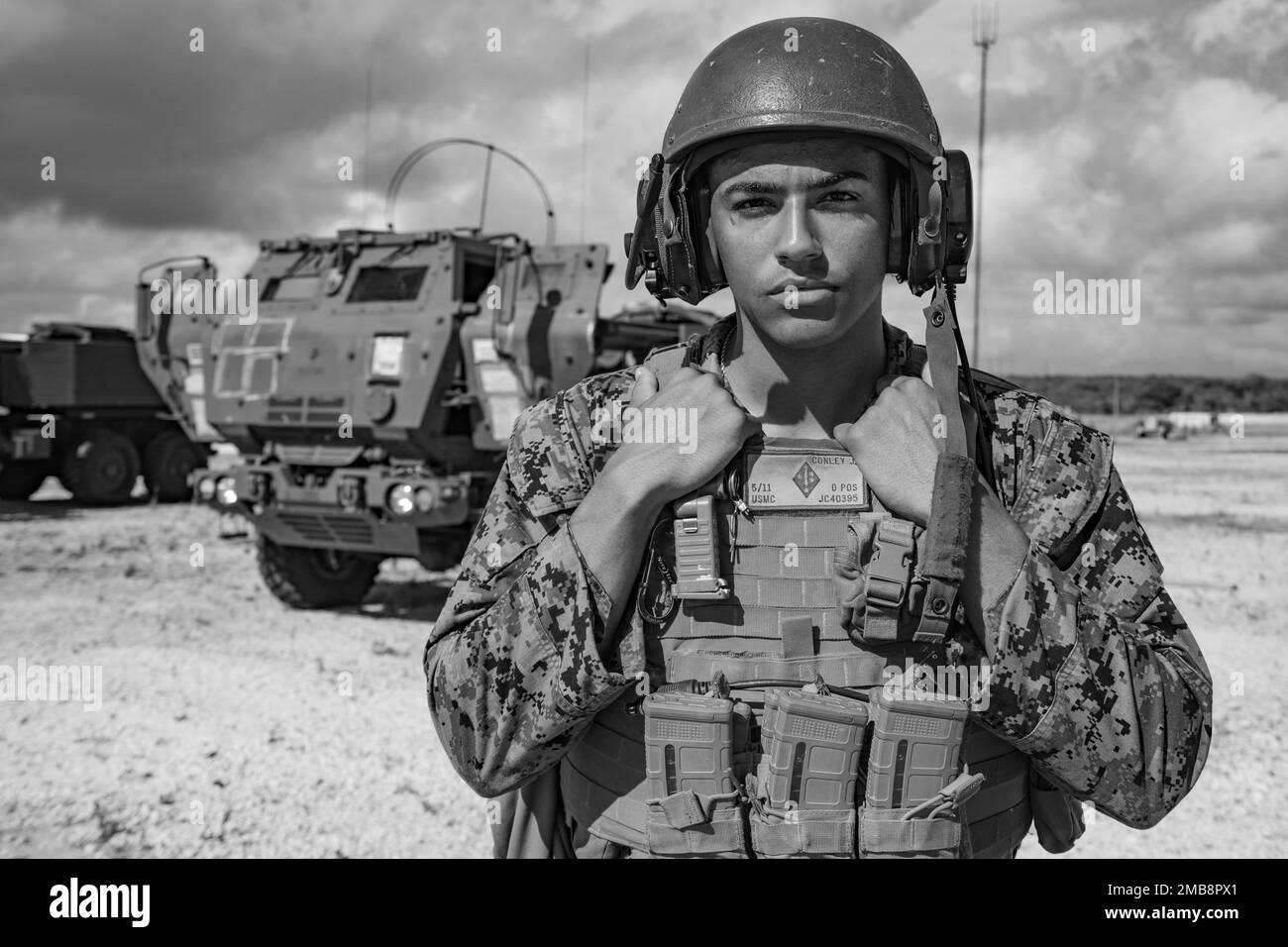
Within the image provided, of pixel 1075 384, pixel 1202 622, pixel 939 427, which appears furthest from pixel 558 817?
pixel 1075 384

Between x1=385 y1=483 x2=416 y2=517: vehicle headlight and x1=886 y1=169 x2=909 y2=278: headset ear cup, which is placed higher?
x1=886 y1=169 x2=909 y2=278: headset ear cup

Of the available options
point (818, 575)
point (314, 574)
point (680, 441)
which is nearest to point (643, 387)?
point (680, 441)

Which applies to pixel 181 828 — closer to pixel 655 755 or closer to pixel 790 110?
pixel 655 755

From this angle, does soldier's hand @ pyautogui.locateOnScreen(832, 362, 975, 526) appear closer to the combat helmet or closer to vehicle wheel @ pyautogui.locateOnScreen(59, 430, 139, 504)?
the combat helmet

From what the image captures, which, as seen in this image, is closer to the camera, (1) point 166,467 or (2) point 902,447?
(2) point 902,447

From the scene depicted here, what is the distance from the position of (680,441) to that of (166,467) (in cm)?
1787

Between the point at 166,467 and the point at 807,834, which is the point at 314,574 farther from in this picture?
the point at 166,467

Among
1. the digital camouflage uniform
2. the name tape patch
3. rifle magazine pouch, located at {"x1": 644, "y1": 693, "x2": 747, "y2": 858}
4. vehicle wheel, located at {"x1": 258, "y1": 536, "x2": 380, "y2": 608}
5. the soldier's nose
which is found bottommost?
vehicle wheel, located at {"x1": 258, "y1": 536, "x2": 380, "y2": 608}

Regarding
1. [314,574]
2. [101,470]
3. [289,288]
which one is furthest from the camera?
[101,470]

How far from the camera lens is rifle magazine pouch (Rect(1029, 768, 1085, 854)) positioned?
1846 millimetres

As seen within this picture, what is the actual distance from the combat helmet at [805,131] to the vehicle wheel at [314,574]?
754 cm

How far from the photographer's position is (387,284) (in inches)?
351

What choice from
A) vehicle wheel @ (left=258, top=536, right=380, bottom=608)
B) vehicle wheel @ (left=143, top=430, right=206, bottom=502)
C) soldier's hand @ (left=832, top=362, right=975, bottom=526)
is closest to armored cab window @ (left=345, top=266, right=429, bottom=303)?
vehicle wheel @ (left=258, top=536, right=380, bottom=608)

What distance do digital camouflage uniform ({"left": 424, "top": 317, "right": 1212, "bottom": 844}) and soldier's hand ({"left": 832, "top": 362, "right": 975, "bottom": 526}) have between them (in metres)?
0.17
